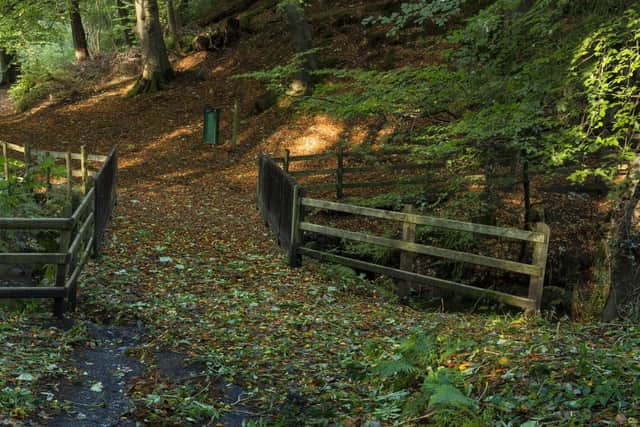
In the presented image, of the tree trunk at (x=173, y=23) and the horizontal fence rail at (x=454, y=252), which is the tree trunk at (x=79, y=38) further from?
the horizontal fence rail at (x=454, y=252)

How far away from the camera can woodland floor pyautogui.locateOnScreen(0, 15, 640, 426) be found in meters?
4.90

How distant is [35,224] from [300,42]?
17.2 metres

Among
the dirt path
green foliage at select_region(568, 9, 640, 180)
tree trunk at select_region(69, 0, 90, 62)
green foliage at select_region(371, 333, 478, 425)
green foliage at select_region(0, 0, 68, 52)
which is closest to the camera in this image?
green foliage at select_region(371, 333, 478, 425)

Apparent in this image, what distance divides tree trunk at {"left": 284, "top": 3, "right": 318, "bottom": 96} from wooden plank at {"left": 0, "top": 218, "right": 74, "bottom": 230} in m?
15.5

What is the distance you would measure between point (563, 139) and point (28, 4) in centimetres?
2379

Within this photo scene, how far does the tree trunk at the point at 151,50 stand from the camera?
25797 millimetres

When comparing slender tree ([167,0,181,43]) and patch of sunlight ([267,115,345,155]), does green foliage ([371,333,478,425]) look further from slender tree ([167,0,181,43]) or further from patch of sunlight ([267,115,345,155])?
slender tree ([167,0,181,43])

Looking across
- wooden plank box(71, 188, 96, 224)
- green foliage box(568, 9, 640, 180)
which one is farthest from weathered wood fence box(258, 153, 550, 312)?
wooden plank box(71, 188, 96, 224)

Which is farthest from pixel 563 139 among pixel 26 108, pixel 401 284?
pixel 26 108

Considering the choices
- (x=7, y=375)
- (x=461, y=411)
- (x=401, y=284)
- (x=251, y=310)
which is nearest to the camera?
(x=461, y=411)

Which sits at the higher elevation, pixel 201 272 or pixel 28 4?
pixel 28 4

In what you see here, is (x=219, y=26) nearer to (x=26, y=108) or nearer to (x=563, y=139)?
(x=26, y=108)

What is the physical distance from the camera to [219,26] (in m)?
31.2

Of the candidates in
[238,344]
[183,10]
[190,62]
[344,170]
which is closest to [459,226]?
[238,344]
